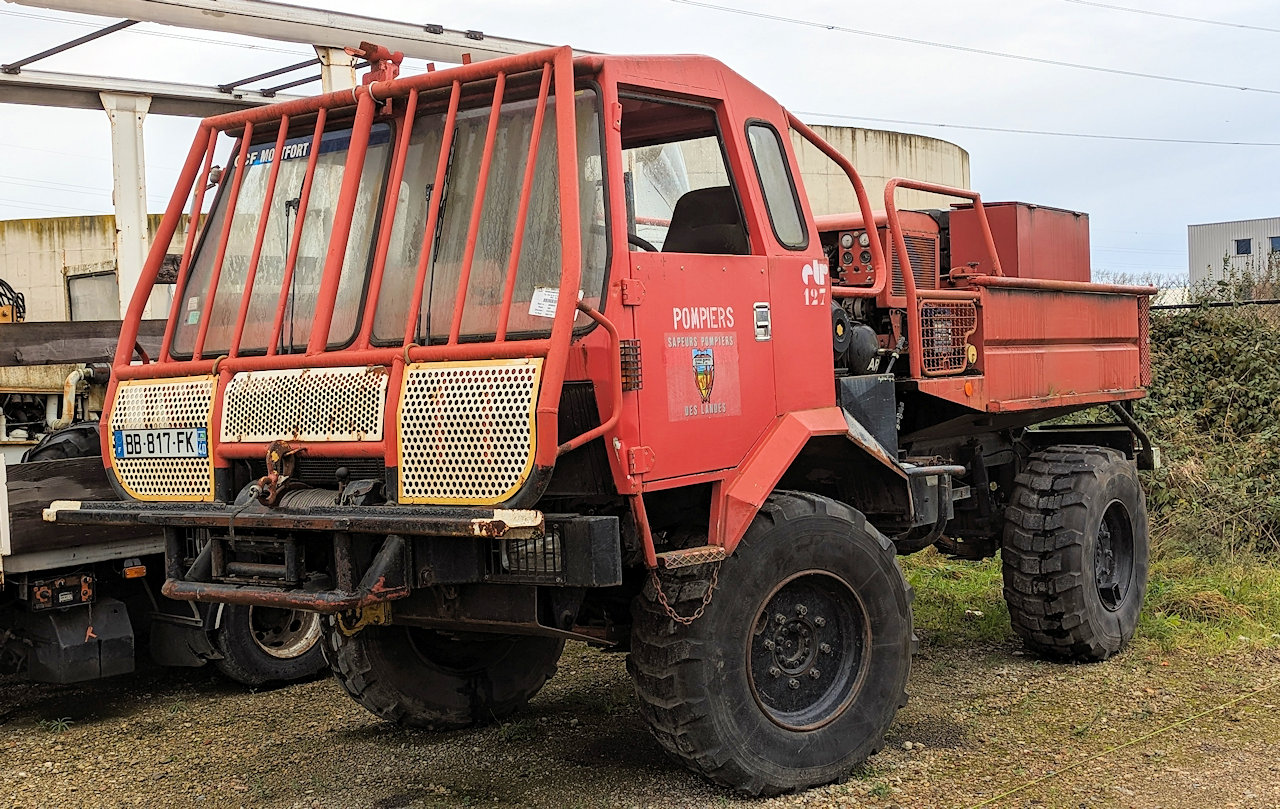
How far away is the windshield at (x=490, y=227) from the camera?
476 centimetres

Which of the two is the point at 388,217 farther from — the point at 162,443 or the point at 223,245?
the point at 162,443

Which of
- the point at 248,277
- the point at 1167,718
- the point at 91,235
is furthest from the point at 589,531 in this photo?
the point at 91,235

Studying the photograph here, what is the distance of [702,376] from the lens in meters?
4.92

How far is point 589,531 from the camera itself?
439cm

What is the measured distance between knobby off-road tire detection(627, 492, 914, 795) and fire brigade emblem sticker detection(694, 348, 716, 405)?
57 centimetres

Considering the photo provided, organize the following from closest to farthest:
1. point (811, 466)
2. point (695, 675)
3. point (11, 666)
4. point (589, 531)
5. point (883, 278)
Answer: point (589, 531)
point (695, 675)
point (811, 466)
point (883, 278)
point (11, 666)

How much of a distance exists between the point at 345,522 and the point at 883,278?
297cm

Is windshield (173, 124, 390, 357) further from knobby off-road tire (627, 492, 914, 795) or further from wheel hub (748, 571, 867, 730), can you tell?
wheel hub (748, 571, 867, 730)

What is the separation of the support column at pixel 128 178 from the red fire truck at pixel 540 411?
748 cm

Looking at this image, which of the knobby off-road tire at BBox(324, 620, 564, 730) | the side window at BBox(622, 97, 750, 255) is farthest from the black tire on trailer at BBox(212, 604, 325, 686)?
the side window at BBox(622, 97, 750, 255)

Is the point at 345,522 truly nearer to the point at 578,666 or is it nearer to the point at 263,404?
the point at 263,404

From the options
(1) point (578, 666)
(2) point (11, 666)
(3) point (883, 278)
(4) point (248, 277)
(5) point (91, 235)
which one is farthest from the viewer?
(5) point (91, 235)

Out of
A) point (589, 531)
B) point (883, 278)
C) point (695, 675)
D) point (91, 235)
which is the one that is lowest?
point (695, 675)

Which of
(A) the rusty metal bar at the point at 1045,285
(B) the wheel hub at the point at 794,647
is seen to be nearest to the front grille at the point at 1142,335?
(A) the rusty metal bar at the point at 1045,285
